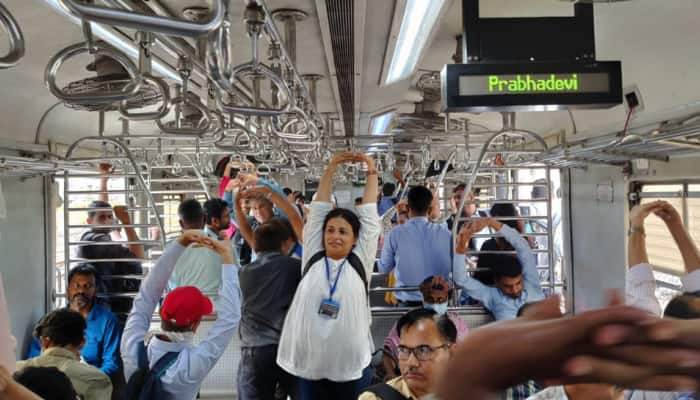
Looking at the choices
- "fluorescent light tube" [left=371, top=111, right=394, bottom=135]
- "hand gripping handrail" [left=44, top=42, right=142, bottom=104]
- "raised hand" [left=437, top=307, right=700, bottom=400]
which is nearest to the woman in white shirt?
"hand gripping handrail" [left=44, top=42, right=142, bottom=104]

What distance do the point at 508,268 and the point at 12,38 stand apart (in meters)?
3.58

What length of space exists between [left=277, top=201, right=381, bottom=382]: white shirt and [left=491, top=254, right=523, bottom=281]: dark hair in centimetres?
156

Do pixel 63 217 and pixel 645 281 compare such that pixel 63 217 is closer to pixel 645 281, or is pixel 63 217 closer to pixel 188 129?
pixel 188 129

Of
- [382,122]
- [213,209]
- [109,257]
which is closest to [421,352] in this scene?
[213,209]

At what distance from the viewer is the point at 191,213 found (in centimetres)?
407

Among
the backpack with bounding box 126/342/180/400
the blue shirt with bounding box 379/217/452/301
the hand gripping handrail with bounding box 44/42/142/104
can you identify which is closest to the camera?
the hand gripping handrail with bounding box 44/42/142/104

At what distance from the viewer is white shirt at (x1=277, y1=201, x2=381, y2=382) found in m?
2.71

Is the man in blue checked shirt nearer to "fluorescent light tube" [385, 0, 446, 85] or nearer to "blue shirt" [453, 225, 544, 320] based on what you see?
"blue shirt" [453, 225, 544, 320]

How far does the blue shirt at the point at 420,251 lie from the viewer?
4359 mm

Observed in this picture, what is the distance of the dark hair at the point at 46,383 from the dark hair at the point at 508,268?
305 centimetres

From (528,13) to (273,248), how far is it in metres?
2.48

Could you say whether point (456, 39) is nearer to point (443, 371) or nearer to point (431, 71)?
point (431, 71)

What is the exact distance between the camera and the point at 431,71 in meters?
5.34

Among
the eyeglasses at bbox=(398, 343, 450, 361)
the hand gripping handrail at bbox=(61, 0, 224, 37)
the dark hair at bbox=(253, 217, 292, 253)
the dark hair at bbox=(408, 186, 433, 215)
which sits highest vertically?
the hand gripping handrail at bbox=(61, 0, 224, 37)
